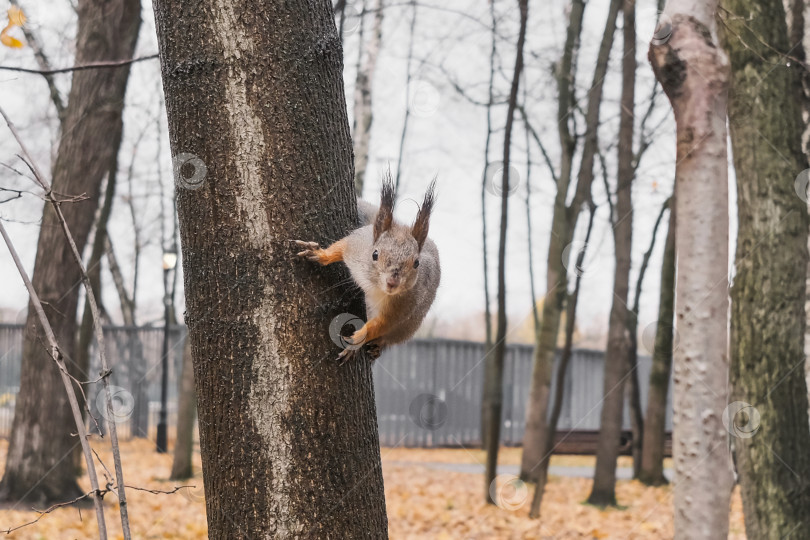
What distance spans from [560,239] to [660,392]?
2.44m

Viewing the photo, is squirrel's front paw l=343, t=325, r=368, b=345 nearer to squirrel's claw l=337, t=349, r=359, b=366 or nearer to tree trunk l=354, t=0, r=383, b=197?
squirrel's claw l=337, t=349, r=359, b=366

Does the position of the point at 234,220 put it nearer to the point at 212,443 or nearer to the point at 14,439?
the point at 212,443

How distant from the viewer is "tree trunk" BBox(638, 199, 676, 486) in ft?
28.4

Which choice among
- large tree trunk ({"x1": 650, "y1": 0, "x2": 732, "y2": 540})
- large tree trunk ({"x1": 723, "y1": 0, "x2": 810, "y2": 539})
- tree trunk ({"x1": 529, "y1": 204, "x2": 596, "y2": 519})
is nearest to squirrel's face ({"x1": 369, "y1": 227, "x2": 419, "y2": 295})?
large tree trunk ({"x1": 650, "y1": 0, "x2": 732, "y2": 540})

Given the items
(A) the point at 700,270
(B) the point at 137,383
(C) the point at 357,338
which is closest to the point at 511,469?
(B) the point at 137,383

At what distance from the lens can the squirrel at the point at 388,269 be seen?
1.80 meters

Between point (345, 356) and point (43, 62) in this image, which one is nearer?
point (345, 356)

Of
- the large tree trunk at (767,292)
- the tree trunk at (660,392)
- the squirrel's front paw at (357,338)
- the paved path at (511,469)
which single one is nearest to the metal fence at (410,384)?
the paved path at (511,469)

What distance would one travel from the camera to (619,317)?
320 inches

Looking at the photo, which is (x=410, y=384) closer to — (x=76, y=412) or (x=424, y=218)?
(x=424, y=218)

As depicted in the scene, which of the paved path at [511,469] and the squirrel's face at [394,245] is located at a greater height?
the squirrel's face at [394,245]

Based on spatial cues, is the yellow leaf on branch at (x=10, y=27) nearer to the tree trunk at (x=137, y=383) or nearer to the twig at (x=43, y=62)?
the twig at (x=43, y=62)

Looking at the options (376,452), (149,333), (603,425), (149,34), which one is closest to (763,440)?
(376,452)

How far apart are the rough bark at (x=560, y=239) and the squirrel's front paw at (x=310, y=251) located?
18.8ft
